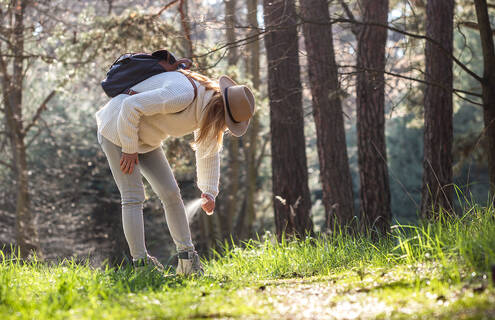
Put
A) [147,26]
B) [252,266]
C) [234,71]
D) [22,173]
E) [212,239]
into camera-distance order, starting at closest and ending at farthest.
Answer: [252,266] < [147,26] < [234,71] < [22,173] < [212,239]

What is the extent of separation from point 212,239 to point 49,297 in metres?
11.5

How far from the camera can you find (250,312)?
2.41 meters

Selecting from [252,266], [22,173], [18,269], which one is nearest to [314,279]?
[252,266]

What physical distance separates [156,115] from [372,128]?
3489 mm

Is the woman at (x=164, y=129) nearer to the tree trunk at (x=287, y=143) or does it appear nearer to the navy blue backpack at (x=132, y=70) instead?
the navy blue backpack at (x=132, y=70)

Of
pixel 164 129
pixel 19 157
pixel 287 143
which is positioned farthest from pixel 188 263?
pixel 19 157

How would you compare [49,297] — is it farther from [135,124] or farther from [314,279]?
[314,279]

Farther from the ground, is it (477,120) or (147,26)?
(147,26)

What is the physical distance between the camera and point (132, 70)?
3773 mm

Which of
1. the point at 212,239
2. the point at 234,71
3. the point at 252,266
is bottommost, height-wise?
the point at 212,239

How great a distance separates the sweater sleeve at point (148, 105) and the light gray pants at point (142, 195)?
11.2 inches

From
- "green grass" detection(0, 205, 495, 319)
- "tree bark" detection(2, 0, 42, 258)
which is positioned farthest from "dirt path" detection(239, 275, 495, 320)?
"tree bark" detection(2, 0, 42, 258)

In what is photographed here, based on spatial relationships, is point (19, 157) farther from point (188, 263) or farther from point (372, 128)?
point (188, 263)

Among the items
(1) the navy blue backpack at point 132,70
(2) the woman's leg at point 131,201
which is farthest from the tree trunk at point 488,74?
(2) the woman's leg at point 131,201
